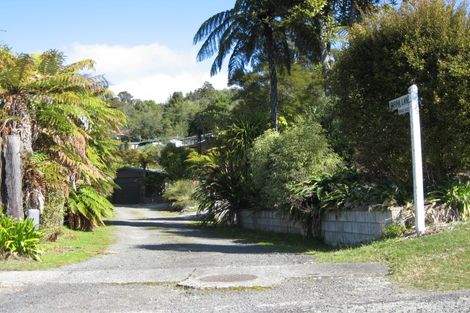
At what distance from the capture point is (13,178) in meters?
13.5

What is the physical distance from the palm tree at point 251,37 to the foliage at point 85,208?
8772mm

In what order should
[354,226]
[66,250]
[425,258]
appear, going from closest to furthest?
[425,258], [354,226], [66,250]

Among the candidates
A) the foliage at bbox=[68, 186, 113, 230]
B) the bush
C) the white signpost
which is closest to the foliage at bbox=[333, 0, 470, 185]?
the white signpost

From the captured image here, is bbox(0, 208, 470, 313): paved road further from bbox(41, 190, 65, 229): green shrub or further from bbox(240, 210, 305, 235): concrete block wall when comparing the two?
bbox(240, 210, 305, 235): concrete block wall

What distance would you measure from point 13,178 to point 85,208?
702 centimetres

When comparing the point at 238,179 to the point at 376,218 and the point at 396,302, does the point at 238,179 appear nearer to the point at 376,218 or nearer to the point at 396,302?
the point at 376,218

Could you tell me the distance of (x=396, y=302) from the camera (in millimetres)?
6574

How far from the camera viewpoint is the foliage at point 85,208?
20.0 meters

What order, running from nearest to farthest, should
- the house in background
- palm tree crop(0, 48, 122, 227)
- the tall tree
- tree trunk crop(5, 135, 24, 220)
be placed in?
tree trunk crop(5, 135, 24, 220), palm tree crop(0, 48, 122, 227), the tall tree, the house in background

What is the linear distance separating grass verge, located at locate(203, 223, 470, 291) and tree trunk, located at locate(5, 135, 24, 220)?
7.02 metres

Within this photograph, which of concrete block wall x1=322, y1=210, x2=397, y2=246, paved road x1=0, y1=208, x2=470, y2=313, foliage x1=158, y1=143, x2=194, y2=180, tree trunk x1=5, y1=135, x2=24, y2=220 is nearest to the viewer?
paved road x1=0, y1=208, x2=470, y2=313

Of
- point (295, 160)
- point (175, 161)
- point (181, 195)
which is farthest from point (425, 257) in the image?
point (175, 161)

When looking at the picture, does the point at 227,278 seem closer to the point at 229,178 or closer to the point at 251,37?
the point at 229,178

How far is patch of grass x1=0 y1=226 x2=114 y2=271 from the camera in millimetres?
11031
